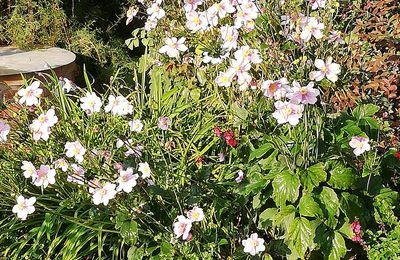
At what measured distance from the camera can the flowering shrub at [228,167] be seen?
8.55ft

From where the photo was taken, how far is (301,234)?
2605 millimetres

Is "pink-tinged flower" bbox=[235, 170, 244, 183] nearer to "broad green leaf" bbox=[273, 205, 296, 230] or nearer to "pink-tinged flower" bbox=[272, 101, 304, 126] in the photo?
"broad green leaf" bbox=[273, 205, 296, 230]

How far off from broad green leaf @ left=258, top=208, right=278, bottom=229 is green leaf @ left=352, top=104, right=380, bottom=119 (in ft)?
1.96

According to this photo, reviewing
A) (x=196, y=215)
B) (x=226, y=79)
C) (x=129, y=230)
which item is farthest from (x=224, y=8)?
(x=129, y=230)

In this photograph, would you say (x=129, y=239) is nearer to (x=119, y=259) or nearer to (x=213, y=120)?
(x=119, y=259)

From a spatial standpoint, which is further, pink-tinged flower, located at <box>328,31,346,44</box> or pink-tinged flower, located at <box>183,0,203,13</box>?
pink-tinged flower, located at <box>183,0,203,13</box>

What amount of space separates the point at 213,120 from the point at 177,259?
0.96 metres

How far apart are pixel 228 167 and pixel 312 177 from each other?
61 cm

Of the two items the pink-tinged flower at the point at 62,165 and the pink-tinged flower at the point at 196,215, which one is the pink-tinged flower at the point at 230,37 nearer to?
the pink-tinged flower at the point at 196,215

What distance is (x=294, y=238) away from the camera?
2.62 metres

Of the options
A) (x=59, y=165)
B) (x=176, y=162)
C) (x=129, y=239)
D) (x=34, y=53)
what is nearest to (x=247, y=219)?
(x=176, y=162)

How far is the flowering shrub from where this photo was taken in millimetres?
2605

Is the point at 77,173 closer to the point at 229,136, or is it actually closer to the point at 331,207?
the point at 229,136

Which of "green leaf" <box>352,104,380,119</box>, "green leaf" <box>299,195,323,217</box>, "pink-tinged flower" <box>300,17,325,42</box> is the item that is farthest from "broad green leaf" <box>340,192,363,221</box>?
"pink-tinged flower" <box>300,17,325,42</box>
